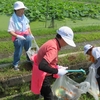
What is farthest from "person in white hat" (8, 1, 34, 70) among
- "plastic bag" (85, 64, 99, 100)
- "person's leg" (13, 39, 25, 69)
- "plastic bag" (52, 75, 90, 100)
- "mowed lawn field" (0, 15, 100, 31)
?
"mowed lawn field" (0, 15, 100, 31)

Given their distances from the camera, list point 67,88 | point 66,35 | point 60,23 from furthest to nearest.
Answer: point 60,23
point 67,88
point 66,35

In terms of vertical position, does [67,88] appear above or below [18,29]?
below

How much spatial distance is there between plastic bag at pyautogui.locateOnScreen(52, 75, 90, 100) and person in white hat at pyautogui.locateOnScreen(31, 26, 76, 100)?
27 centimetres

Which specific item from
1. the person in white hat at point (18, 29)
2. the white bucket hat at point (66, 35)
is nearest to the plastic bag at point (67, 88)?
the white bucket hat at point (66, 35)

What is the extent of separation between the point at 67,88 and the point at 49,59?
0.99 metres

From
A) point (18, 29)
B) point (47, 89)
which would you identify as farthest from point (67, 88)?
point (18, 29)

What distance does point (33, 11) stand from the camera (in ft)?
39.0

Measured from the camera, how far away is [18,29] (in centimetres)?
482

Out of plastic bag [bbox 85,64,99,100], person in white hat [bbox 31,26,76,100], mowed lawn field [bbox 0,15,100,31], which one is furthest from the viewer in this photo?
mowed lawn field [bbox 0,15,100,31]

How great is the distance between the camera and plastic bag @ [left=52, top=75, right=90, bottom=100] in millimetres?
3916

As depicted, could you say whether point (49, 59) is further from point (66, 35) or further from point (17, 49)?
point (17, 49)

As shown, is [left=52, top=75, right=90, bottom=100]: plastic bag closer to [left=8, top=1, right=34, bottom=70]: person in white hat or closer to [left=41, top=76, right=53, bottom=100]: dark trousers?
[left=41, top=76, right=53, bottom=100]: dark trousers

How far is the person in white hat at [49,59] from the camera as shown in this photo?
3189 mm

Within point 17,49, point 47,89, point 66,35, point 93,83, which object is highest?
point 66,35
